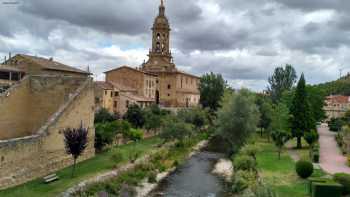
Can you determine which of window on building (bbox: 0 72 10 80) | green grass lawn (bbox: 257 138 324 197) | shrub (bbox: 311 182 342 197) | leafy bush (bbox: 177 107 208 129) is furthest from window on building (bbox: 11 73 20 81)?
shrub (bbox: 311 182 342 197)

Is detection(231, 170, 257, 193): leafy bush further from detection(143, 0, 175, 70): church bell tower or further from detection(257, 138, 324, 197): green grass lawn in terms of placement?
detection(143, 0, 175, 70): church bell tower

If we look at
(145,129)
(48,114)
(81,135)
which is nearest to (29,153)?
(81,135)

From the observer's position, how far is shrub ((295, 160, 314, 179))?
78.7 feet

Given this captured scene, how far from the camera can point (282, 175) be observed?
A: 25.9 m

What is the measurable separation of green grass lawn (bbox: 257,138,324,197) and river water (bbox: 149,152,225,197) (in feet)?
10.7

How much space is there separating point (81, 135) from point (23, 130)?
7.52 meters

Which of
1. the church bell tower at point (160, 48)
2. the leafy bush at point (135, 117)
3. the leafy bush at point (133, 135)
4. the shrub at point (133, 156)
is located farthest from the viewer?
the church bell tower at point (160, 48)

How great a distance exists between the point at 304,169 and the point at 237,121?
14791 millimetres

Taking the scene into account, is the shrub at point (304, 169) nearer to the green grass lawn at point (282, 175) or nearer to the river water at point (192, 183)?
the green grass lawn at point (282, 175)

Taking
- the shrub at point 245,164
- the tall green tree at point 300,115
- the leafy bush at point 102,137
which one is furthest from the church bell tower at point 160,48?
the shrub at point 245,164

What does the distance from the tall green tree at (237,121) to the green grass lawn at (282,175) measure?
9.87 ft

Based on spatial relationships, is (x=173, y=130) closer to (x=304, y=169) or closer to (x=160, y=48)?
(x=304, y=169)

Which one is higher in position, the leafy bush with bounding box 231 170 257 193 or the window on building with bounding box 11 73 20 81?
the window on building with bounding box 11 73 20 81

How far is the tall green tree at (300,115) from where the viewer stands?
40378 millimetres
